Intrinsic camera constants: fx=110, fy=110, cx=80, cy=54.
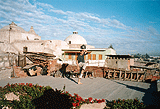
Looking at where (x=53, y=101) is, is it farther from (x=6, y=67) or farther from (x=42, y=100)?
(x=6, y=67)

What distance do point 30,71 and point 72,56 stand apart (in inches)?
647

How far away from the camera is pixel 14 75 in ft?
31.6

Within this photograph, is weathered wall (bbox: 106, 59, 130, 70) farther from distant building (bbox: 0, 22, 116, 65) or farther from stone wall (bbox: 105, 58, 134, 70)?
distant building (bbox: 0, 22, 116, 65)

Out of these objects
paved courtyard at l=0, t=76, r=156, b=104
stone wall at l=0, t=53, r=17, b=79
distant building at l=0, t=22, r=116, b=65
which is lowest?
paved courtyard at l=0, t=76, r=156, b=104

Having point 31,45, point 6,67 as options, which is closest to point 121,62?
point 6,67

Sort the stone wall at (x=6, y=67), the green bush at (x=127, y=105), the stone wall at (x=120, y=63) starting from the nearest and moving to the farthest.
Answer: the green bush at (x=127, y=105) → the stone wall at (x=6, y=67) → the stone wall at (x=120, y=63)

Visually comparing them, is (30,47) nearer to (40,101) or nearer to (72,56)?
(72,56)

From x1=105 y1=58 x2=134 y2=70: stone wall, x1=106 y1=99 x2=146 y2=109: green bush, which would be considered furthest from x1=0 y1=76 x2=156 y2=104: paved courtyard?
x1=105 y1=58 x2=134 y2=70: stone wall

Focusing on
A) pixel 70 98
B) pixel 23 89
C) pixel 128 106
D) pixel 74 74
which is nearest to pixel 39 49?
pixel 74 74

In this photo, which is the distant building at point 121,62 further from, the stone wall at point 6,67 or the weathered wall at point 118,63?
the stone wall at point 6,67

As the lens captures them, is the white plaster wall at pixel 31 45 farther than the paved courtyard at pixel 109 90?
Yes

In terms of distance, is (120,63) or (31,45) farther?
(31,45)

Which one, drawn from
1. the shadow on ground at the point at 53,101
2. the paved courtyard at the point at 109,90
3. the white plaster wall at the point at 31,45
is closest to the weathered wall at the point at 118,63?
the paved courtyard at the point at 109,90

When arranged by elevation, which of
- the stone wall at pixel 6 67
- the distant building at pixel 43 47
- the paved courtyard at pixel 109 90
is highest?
the distant building at pixel 43 47
